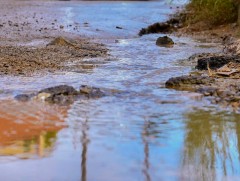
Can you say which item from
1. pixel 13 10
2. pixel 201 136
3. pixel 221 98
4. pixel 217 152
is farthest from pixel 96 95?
pixel 13 10

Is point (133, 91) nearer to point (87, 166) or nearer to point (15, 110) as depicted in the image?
point (15, 110)

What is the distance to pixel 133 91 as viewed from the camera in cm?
620

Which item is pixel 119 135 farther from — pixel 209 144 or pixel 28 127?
pixel 28 127

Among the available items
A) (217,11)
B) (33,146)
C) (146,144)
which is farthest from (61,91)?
(217,11)

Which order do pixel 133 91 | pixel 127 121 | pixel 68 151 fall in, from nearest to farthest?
pixel 68 151
pixel 127 121
pixel 133 91

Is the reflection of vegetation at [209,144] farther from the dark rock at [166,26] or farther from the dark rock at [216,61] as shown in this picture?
the dark rock at [166,26]

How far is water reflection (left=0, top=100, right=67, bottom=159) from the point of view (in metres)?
3.97

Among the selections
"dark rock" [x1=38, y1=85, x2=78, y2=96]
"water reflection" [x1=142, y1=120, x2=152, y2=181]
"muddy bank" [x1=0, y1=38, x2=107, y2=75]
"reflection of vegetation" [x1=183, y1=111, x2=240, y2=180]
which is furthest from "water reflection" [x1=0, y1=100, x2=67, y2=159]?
"muddy bank" [x1=0, y1=38, x2=107, y2=75]

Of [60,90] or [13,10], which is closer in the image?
[60,90]

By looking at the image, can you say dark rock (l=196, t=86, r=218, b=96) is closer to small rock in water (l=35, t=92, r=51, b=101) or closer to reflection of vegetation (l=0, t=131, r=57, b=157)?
small rock in water (l=35, t=92, r=51, b=101)

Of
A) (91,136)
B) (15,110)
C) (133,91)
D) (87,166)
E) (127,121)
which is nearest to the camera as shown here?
(87,166)

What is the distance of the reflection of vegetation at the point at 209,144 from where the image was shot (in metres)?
3.69

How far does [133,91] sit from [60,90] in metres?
0.92

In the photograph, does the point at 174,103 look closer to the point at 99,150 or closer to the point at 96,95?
the point at 96,95
